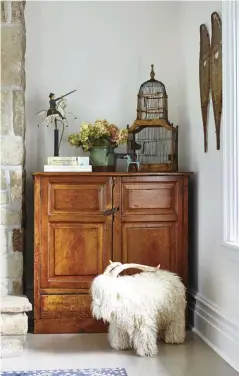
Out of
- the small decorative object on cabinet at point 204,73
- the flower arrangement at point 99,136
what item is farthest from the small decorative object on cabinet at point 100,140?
the small decorative object on cabinet at point 204,73

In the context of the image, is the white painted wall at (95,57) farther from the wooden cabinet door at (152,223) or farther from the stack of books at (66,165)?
the wooden cabinet door at (152,223)

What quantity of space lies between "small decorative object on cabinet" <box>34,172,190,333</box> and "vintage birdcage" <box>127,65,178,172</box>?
22cm

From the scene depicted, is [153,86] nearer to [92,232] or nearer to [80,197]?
[80,197]

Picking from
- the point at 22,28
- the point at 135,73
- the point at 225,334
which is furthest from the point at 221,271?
the point at 22,28

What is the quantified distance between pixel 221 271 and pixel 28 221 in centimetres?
155

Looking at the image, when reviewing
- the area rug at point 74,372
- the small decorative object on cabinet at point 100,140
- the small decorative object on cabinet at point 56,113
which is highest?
the small decorative object on cabinet at point 56,113

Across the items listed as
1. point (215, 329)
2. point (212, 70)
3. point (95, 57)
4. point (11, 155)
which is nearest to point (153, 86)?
point (95, 57)

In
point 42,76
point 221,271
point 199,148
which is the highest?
point 42,76

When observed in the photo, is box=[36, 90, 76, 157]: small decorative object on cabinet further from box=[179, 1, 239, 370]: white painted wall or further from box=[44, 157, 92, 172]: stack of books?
box=[179, 1, 239, 370]: white painted wall

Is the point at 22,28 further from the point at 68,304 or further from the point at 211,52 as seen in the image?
the point at 68,304

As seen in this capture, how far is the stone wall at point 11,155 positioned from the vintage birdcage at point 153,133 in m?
0.83

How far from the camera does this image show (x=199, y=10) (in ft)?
13.2

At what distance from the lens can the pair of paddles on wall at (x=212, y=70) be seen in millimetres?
3539

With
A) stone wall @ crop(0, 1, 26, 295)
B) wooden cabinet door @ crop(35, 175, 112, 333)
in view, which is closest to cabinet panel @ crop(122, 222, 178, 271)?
wooden cabinet door @ crop(35, 175, 112, 333)
